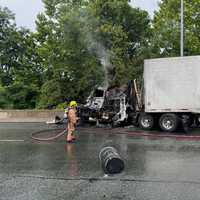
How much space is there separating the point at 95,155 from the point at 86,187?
3675 mm

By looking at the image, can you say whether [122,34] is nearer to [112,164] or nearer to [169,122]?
[169,122]

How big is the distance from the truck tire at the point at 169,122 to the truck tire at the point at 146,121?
20.7 inches

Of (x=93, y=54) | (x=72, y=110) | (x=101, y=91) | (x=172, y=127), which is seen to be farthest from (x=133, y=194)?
(x=93, y=54)

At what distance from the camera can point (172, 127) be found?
16.9 metres

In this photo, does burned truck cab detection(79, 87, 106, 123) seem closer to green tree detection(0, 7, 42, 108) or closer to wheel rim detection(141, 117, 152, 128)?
wheel rim detection(141, 117, 152, 128)

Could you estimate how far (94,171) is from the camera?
352 inches

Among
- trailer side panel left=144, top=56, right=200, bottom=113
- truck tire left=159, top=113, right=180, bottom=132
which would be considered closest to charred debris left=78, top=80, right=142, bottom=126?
trailer side panel left=144, top=56, right=200, bottom=113

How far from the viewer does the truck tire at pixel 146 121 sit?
17766mm

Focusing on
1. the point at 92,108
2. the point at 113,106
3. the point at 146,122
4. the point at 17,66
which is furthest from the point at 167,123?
the point at 17,66

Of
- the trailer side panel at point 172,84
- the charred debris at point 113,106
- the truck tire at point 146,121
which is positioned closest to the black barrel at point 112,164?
the trailer side panel at point 172,84

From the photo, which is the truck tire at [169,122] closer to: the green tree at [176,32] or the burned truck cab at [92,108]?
the burned truck cab at [92,108]

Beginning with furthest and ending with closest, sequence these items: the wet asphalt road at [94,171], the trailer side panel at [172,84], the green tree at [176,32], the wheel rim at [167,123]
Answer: the green tree at [176,32]
the wheel rim at [167,123]
the trailer side panel at [172,84]
the wet asphalt road at [94,171]

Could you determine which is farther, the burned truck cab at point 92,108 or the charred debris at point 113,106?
the burned truck cab at point 92,108

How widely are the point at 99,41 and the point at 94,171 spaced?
49.3ft
